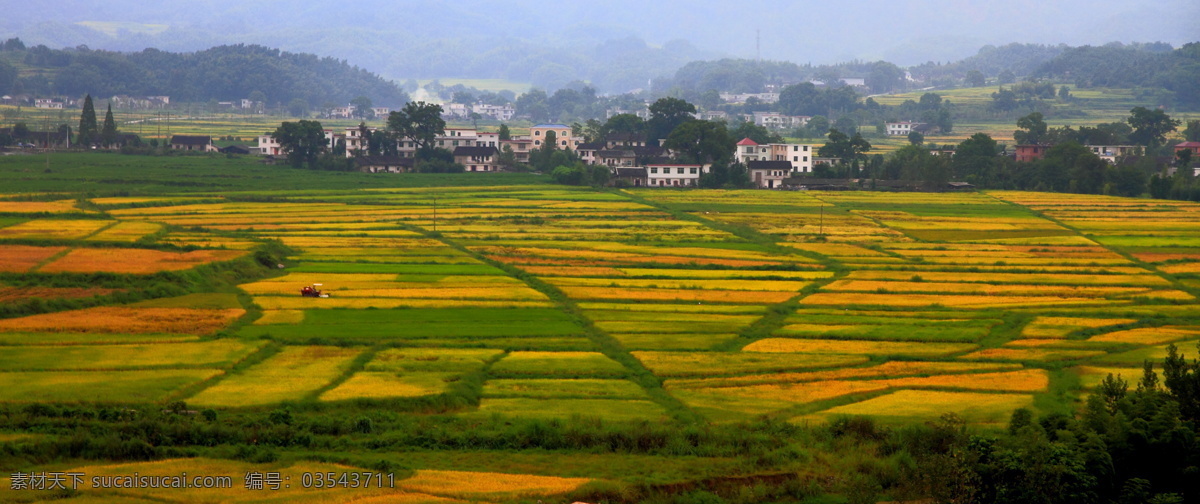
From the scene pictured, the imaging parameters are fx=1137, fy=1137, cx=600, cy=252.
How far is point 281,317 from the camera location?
2391 cm

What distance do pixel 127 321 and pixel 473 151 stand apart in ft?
145

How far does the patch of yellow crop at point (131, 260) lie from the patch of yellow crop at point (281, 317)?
5.31 meters

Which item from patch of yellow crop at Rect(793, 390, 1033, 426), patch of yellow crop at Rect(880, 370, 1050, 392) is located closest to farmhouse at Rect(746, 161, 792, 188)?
patch of yellow crop at Rect(880, 370, 1050, 392)

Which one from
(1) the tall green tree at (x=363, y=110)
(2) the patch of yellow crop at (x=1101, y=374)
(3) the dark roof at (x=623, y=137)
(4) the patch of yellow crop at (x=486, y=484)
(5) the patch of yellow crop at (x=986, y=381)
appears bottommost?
(4) the patch of yellow crop at (x=486, y=484)

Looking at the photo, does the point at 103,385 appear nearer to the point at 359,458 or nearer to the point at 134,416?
the point at 134,416

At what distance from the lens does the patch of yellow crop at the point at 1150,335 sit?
2333cm

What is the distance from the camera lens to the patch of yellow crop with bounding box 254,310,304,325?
76.7 ft

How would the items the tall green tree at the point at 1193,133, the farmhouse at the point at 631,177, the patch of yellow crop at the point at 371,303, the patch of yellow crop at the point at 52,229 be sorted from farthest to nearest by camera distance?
the tall green tree at the point at 1193,133 < the farmhouse at the point at 631,177 < the patch of yellow crop at the point at 52,229 < the patch of yellow crop at the point at 371,303

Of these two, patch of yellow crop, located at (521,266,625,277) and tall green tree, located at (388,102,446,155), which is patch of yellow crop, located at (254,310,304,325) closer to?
patch of yellow crop, located at (521,266,625,277)

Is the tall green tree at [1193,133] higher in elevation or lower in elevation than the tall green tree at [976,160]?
higher

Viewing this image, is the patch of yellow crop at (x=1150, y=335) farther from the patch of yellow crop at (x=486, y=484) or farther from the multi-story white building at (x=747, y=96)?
the multi-story white building at (x=747, y=96)

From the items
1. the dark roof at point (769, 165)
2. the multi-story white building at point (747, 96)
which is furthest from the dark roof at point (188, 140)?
the multi-story white building at point (747, 96)

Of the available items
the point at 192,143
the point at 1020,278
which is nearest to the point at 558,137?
the point at 192,143

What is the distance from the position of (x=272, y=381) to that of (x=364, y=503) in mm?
5836
